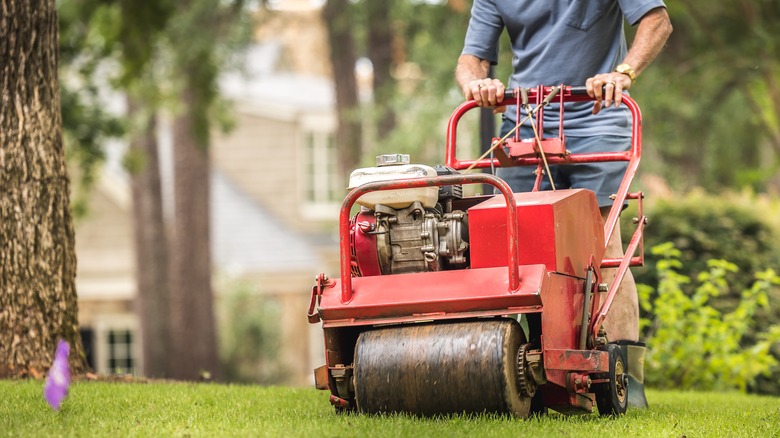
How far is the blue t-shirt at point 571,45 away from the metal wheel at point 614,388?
45.2 inches

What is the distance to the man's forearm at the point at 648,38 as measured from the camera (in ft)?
17.5

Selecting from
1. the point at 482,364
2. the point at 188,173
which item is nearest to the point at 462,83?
the point at 482,364

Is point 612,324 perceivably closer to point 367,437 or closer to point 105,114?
point 367,437

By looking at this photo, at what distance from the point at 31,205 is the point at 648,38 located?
3.05 metres

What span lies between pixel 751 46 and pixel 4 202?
10944 millimetres

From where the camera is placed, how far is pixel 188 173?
19328 millimetres

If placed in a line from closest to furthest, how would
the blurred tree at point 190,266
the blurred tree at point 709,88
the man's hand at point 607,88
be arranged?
the man's hand at point 607,88, the blurred tree at point 709,88, the blurred tree at point 190,266

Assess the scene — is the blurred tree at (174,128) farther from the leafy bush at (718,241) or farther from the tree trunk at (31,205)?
the tree trunk at (31,205)

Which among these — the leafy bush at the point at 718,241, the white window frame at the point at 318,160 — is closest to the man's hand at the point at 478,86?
the leafy bush at the point at 718,241

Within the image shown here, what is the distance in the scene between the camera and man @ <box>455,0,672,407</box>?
5406 mm

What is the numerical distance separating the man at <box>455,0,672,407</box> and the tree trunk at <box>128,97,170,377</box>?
1521 centimetres

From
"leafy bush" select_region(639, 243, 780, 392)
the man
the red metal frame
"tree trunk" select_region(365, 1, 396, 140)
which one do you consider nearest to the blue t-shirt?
the man

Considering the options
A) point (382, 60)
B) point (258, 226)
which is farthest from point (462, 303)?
point (258, 226)

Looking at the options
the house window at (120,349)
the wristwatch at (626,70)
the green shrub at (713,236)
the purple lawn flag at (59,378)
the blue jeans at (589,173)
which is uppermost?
the wristwatch at (626,70)
